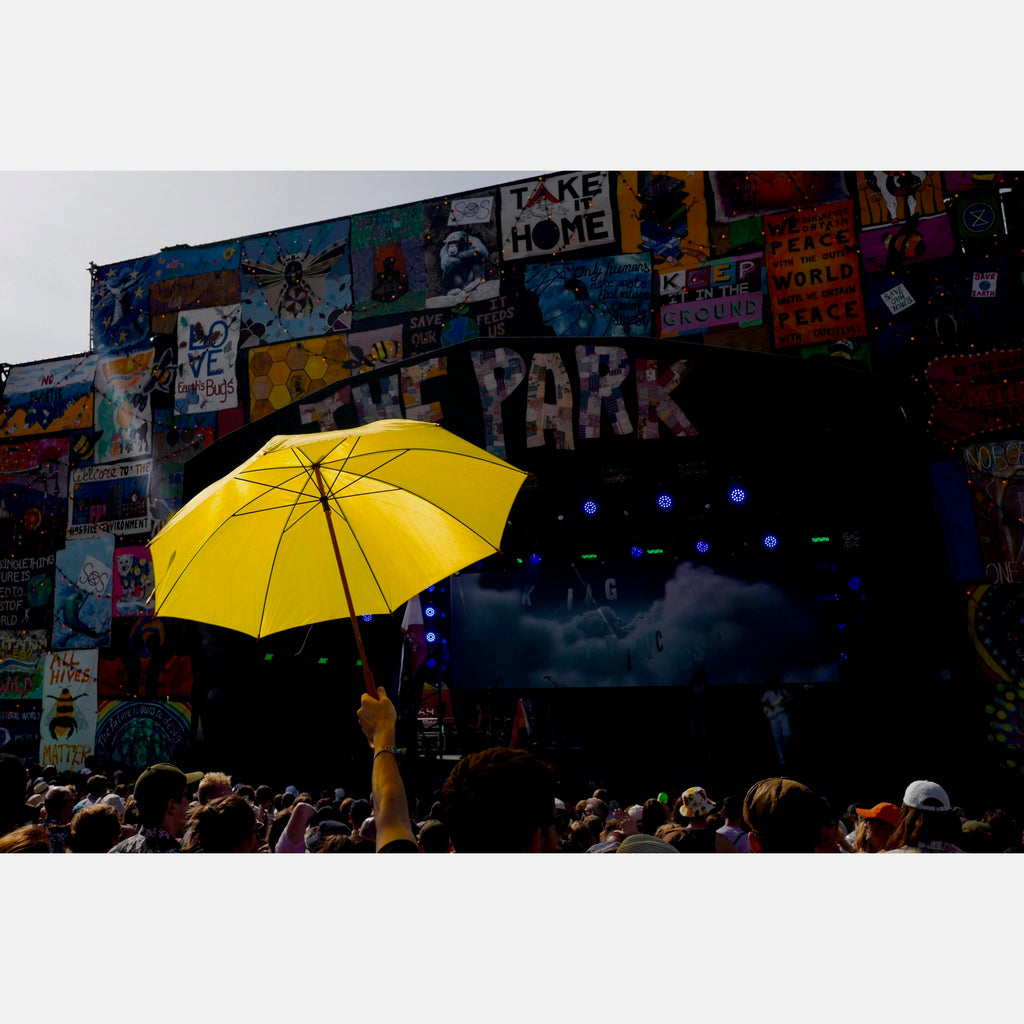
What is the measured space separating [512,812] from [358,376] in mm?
14190

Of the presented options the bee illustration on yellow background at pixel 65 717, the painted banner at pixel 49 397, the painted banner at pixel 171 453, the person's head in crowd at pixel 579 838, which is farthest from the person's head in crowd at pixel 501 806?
the painted banner at pixel 49 397

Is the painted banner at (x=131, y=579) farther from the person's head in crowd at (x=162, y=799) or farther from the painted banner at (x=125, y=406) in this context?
the person's head in crowd at (x=162, y=799)

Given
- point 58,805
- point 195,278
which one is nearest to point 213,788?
point 58,805

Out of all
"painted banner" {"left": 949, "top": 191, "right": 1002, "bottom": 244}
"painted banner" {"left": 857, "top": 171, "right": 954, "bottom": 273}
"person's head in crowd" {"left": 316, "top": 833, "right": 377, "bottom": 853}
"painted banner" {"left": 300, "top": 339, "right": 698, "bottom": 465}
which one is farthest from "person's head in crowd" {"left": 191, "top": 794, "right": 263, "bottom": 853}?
"painted banner" {"left": 949, "top": 191, "right": 1002, "bottom": 244}

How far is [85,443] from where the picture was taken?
19938 mm

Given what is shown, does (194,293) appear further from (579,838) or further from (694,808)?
(694,808)

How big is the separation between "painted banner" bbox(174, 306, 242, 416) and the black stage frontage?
17.8ft

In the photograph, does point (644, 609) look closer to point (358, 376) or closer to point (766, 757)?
point (766, 757)

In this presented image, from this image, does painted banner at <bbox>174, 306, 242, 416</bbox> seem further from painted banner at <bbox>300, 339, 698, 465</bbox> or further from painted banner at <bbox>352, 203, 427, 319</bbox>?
painted banner at <bbox>300, 339, 698, 465</bbox>

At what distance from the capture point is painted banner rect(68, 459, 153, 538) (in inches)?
751

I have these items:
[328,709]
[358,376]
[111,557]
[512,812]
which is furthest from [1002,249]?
[111,557]

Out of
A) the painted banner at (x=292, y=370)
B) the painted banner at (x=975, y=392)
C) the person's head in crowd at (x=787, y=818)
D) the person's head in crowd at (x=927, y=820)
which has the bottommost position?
the person's head in crowd at (x=927, y=820)

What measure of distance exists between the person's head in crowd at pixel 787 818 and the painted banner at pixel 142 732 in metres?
16.3

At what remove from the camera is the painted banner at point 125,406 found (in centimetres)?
1931
